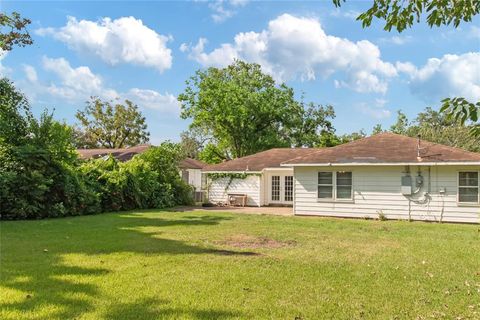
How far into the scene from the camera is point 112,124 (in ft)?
152

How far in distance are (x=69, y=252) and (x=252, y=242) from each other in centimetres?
402

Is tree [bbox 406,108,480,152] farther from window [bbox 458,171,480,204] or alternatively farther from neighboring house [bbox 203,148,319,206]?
window [bbox 458,171,480,204]

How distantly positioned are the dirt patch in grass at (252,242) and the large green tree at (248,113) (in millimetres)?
25518

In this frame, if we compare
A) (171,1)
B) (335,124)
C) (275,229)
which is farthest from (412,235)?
(335,124)

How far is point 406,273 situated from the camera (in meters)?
6.57

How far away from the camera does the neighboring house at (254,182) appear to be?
22672mm

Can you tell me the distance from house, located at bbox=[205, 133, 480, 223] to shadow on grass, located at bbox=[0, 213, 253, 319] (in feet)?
18.8

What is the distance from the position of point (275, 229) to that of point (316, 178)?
573cm

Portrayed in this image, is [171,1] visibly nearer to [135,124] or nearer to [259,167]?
[259,167]

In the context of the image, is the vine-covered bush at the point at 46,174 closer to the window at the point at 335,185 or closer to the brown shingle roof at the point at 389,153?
the brown shingle roof at the point at 389,153

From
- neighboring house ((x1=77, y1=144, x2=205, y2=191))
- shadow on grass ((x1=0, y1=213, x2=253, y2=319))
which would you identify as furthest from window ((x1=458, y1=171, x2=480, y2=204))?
neighboring house ((x1=77, y1=144, x2=205, y2=191))

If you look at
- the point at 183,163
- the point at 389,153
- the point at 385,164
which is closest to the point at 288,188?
the point at 389,153

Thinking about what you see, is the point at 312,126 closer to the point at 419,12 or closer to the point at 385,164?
the point at 385,164

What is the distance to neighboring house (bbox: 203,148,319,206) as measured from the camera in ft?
74.4
